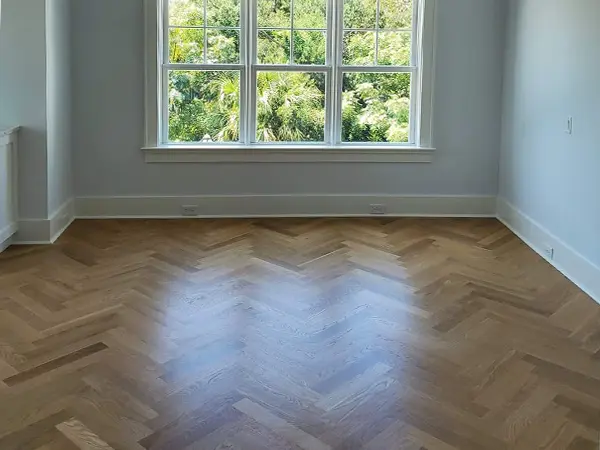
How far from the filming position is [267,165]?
6.17 meters

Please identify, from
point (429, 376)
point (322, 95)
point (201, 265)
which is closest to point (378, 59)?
point (322, 95)

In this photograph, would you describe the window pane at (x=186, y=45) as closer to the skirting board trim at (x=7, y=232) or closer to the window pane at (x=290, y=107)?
the window pane at (x=290, y=107)

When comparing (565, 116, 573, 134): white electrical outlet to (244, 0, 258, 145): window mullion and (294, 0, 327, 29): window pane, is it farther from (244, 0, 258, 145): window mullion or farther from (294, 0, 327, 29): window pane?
(244, 0, 258, 145): window mullion

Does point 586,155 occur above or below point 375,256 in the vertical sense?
above

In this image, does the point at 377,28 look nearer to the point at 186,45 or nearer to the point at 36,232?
the point at 186,45

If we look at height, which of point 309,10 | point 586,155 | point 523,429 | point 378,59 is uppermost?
point 309,10

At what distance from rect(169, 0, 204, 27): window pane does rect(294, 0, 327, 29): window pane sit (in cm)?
77

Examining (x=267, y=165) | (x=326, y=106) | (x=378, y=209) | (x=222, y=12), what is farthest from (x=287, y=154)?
(x=222, y=12)

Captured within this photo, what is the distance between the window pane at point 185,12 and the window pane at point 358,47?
3.93ft

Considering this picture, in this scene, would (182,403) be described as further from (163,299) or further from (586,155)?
(586,155)

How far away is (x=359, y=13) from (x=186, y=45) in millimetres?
1425

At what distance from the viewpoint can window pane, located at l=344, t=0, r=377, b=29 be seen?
613cm

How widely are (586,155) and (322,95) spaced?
2376 millimetres

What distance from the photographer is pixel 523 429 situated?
2727 mm
